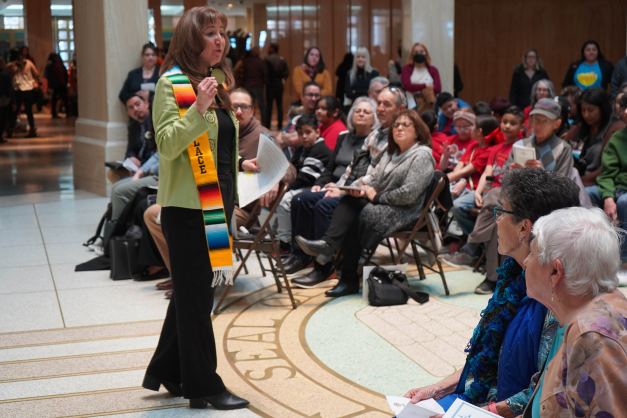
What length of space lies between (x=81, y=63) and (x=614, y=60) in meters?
11.3

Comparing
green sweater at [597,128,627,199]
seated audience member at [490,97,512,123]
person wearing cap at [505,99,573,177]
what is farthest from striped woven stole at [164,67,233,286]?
seated audience member at [490,97,512,123]

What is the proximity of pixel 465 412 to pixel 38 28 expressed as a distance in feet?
74.2

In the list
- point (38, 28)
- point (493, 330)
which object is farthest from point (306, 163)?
point (38, 28)

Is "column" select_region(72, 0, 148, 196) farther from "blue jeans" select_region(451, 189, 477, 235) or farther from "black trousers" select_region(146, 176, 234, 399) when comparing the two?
"black trousers" select_region(146, 176, 234, 399)

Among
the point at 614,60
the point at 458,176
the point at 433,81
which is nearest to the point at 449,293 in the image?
the point at 458,176

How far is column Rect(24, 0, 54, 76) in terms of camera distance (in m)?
21.2

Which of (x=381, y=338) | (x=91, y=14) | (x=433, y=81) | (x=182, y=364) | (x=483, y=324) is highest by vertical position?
(x=91, y=14)

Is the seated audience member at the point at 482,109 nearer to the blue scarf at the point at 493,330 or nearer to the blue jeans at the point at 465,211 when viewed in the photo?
the blue jeans at the point at 465,211

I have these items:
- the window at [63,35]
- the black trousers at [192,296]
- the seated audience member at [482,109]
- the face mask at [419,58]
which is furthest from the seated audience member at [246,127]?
the window at [63,35]

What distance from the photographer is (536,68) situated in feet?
31.4

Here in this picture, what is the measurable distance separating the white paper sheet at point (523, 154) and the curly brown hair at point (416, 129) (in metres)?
0.62

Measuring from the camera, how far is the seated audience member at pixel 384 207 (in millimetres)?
4730

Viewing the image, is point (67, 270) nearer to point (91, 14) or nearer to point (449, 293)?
point (449, 293)

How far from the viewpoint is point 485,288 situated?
470 cm
